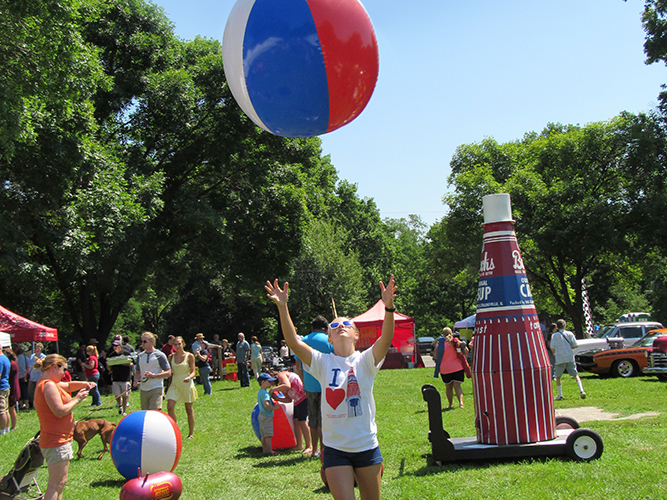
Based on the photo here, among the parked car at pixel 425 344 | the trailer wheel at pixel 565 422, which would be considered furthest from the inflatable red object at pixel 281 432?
the parked car at pixel 425 344

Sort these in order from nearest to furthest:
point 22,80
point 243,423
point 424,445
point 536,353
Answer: point 536,353 → point 424,445 → point 22,80 → point 243,423

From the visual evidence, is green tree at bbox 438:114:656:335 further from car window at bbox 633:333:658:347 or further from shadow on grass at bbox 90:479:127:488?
shadow on grass at bbox 90:479:127:488

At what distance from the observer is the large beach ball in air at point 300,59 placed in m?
4.17

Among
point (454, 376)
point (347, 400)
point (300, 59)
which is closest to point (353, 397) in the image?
point (347, 400)

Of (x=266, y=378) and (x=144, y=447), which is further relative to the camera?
(x=266, y=378)

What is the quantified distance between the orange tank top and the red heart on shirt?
3.18 m

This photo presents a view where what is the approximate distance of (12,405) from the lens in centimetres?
1372

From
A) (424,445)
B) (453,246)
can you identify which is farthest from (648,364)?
(453,246)

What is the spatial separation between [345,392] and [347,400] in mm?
59

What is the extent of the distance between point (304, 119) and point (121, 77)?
63.7ft

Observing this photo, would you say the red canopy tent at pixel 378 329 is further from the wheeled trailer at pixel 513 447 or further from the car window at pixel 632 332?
the wheeled trailer at pixel 513 447

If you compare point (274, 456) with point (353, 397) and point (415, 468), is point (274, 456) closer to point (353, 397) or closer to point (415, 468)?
point (415, 468)

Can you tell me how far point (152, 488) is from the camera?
5715 millimetres

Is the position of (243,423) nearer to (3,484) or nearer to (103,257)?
(3,484)
